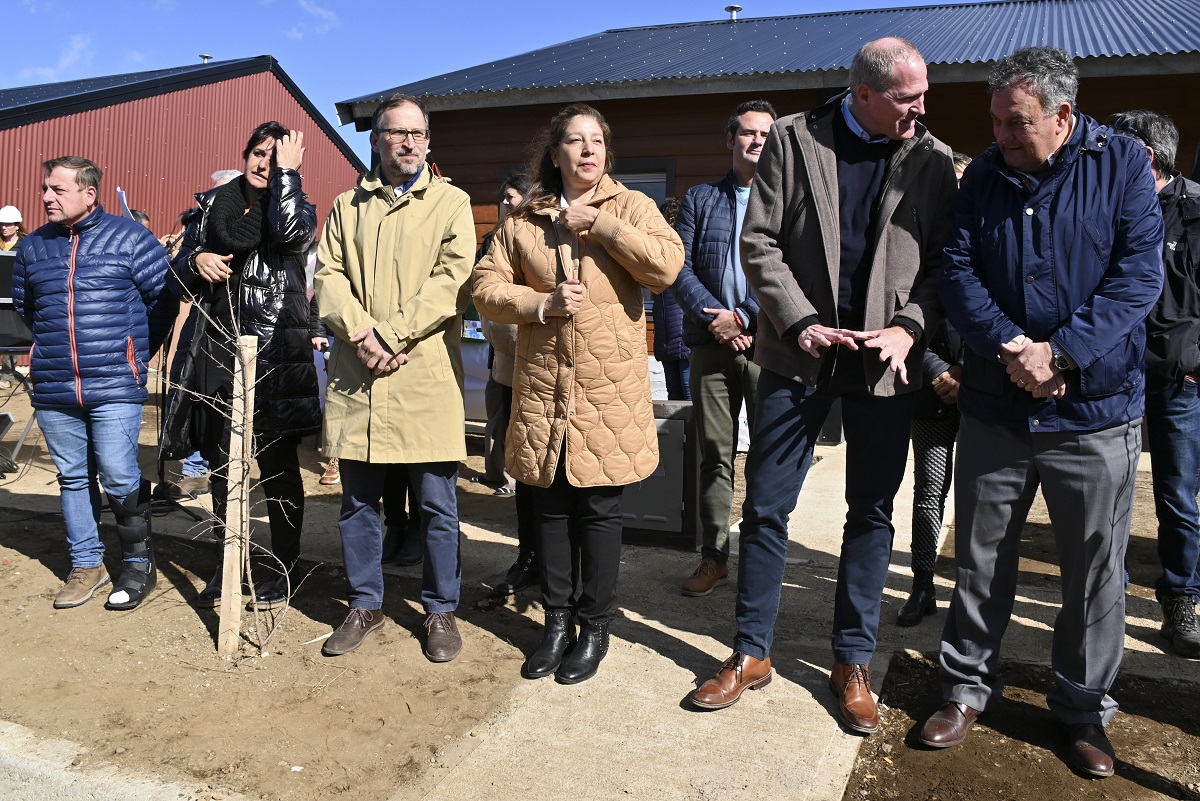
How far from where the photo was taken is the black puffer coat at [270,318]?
13.4ft

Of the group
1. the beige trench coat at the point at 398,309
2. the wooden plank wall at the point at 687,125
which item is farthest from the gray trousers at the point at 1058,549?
the wooden plank wall at the point at 687,125

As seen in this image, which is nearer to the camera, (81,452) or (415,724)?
(415,724)

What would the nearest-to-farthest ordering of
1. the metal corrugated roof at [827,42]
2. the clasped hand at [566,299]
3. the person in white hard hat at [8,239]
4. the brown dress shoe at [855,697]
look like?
the brown dress shoe at [855,697] < the clasped hand at [566,299] < the metal corrugated roof at [827,42] < the person in white hard hat at [8,239]

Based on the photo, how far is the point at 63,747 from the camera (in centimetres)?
301

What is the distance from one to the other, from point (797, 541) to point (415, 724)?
267cm

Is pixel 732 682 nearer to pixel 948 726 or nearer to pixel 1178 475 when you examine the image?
pixel 948 726

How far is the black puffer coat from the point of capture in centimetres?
407

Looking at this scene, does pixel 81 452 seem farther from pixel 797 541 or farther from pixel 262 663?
pixel 797 541

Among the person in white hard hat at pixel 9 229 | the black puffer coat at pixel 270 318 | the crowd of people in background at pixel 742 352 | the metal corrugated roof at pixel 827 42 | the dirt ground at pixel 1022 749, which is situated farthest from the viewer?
the person in white hard hat at pixel 9 229

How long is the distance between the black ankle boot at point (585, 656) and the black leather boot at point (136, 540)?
2.09m

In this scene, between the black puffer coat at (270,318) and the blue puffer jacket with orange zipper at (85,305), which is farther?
the blue puffer jacket with orange zipper at (85,305)

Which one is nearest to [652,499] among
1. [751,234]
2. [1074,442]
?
[751,234]

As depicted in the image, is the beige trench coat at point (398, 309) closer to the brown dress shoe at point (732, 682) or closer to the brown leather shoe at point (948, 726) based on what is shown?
the brown dress shoe at point (732, 682)

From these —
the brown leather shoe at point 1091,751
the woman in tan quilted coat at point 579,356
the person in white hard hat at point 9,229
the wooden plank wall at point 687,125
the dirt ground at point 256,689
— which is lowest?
the dirt ground at point 256,689
